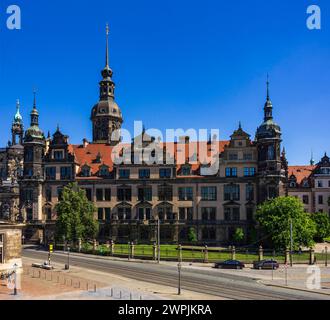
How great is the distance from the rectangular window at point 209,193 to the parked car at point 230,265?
2029 cm

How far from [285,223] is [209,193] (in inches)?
719

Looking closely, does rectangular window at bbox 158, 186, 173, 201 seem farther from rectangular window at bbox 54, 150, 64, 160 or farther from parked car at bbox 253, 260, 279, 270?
parked car at bbox 253, 260, 279, 270

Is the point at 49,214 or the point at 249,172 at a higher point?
the point at 249,172

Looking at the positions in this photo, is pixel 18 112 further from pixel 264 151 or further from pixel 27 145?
pixel 264 151

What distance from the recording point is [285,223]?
5809cm

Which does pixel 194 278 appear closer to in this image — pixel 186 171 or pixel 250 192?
pixel 250 192

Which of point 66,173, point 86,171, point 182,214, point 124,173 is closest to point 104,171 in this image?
point 86,171

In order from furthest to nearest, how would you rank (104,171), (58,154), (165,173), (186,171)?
1. (58,154)
2. (104,171)
3. (165,173)
4. (186,171)

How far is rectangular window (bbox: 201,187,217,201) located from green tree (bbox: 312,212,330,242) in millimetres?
21796

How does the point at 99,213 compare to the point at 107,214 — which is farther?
the point at 99,213

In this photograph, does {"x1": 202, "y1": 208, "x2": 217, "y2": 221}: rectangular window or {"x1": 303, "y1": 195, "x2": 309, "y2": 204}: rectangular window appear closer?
{"x1": 202, "y1": 208, "x2": 217, "y2": 221}: rectangular window

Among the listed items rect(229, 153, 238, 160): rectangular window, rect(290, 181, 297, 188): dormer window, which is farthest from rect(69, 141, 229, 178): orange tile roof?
rect(290, 181, 297, 188): dormer window

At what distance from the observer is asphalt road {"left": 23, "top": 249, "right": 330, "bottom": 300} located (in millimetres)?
37781
